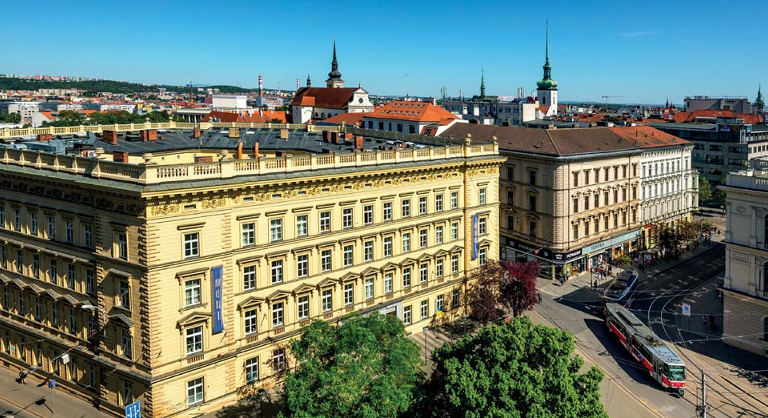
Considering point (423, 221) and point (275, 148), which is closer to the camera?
point (423, 221)

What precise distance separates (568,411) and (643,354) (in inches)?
934

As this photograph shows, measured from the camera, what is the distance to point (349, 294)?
159 ft

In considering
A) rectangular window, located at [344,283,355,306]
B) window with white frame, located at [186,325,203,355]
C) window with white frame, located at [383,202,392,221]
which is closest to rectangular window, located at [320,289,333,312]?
rectangular window, located at [344,283,355,306]

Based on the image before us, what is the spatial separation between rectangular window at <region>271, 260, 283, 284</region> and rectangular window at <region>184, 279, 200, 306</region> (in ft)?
18.1

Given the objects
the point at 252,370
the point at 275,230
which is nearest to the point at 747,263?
the point at 275,230

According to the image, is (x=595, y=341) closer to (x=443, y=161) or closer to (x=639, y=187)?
(x=443, y=161)

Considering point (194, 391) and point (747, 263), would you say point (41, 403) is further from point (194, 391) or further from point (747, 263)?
point (747, 263)

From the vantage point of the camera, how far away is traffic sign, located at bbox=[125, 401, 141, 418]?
37.1 m

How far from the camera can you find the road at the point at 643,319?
44812 mm

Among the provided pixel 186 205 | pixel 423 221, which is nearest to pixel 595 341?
pixel 423 221

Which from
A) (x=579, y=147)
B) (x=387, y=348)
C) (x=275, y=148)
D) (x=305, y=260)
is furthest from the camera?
(x=579, y=147)

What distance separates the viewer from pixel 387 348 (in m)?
35.3

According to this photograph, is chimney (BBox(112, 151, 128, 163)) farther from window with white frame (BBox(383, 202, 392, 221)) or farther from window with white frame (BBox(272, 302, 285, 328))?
window with white frame (BBox(383, 202, 392, 221))

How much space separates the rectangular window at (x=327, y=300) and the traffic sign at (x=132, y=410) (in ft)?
46.9
